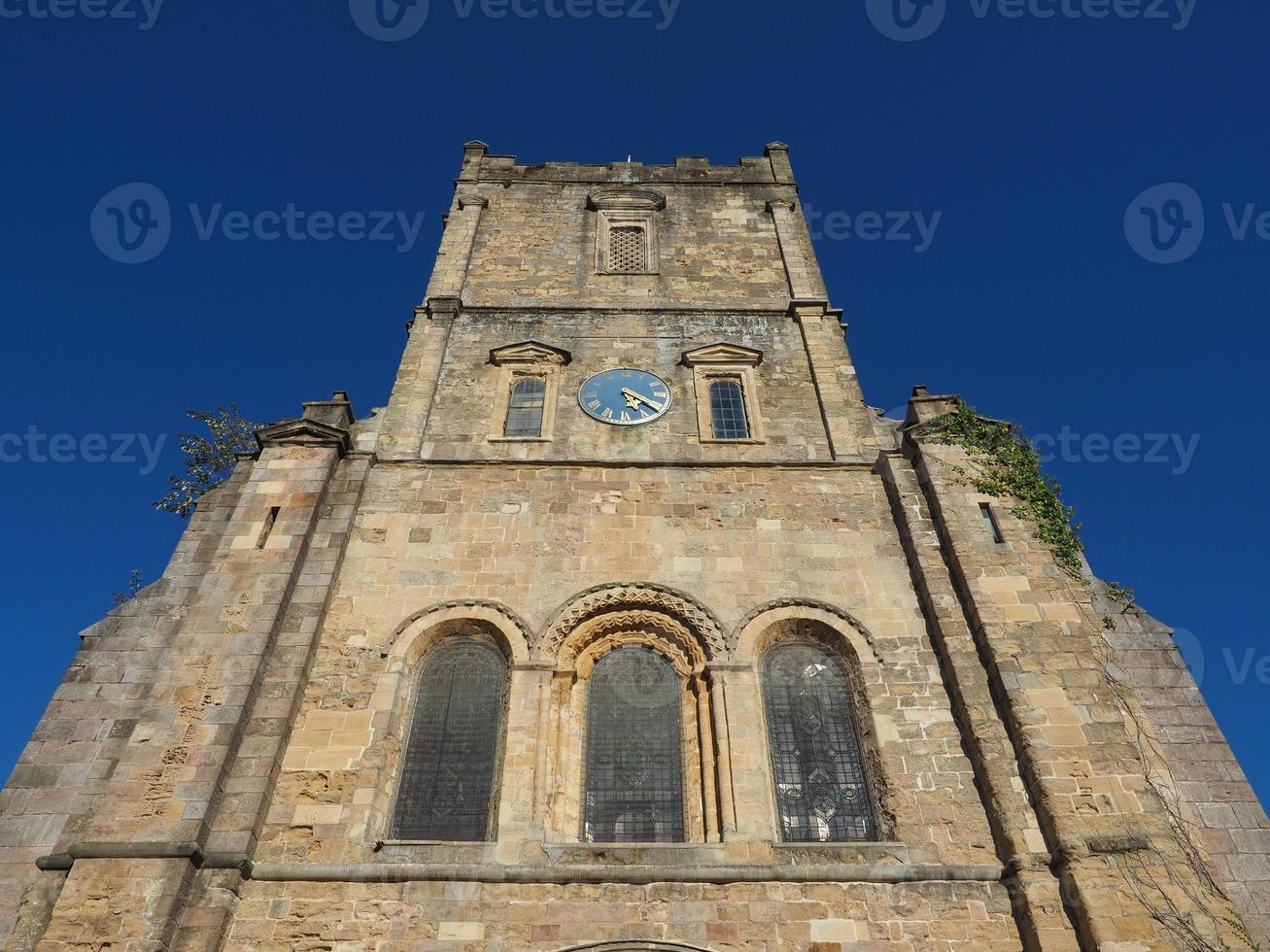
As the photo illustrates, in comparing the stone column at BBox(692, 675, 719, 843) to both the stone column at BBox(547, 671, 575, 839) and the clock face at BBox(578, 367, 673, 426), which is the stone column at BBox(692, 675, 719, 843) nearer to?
the stone column at BBox(547, 671, 575, 839)

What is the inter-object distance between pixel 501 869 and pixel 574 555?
4276 millimetres

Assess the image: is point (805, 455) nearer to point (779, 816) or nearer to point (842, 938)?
point (779, 816)

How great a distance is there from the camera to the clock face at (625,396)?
14578 mm

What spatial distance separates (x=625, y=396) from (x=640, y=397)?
0.85 feet

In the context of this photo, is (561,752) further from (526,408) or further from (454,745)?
(526,408)

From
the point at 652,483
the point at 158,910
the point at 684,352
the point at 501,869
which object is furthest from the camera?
the point at 684,352

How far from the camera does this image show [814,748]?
1036 cm

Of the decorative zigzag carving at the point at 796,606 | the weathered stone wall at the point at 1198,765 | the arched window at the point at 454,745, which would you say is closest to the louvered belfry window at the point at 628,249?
the decorative zigzag carving at the point at 796,606

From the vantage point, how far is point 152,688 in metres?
9.88

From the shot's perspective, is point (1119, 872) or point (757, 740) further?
point (757, 740)

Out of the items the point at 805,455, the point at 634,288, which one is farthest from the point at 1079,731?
the point at 634,288

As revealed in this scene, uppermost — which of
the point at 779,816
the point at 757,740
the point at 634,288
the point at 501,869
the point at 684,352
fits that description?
the point at 634,288

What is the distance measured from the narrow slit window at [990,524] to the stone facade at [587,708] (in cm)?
12

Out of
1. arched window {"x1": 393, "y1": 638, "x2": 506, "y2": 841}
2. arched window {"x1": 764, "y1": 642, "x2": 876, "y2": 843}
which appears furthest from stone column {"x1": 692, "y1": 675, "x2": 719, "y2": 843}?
arched window {"x1": 393, "y1": 638, "x2": 506, "y2": 841}
